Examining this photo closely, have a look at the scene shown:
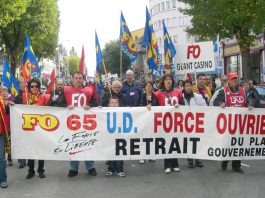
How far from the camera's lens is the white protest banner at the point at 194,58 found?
11.6 m

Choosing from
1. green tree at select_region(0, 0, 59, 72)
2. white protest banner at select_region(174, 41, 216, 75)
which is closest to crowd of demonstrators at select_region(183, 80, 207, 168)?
white protest banner at select_region(174, 41, 216, 75)

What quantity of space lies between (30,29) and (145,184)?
31.6 m

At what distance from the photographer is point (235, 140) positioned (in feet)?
27.5

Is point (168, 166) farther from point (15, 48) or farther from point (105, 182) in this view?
point (15, 48)

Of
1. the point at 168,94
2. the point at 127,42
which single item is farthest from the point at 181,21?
the point at 168,94

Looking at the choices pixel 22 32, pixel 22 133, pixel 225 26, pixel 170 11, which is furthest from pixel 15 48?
pixel 170 11

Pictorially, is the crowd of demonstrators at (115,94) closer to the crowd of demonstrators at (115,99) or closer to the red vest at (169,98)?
the crowd of demonstrators at (115,99)

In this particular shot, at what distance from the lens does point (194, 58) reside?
38.6 feet

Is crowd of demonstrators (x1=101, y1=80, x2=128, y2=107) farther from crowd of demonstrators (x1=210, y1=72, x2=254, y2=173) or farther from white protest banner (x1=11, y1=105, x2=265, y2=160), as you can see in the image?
crowd of demonstrators (x1=210, y1=72, x2=254, y2=173)

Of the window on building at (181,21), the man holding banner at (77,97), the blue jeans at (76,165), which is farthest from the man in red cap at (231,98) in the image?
the window on building at (181,21)

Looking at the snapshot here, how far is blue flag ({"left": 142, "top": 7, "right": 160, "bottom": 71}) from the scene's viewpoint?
38.2 ft

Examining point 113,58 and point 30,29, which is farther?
point 113,58

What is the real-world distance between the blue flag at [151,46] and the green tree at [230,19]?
9.96 m

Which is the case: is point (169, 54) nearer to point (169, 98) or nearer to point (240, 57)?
point (169, 98)
